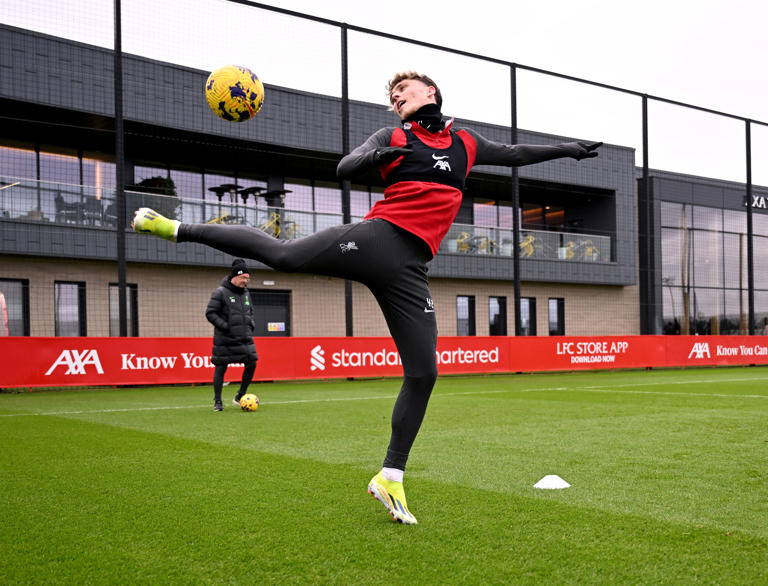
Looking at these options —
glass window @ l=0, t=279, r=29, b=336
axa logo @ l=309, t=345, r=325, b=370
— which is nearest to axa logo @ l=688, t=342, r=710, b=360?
axa logo @ l=309, t=345, r=325, b=370

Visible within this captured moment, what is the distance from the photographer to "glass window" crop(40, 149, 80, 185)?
2027cm

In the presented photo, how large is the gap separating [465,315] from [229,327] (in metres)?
18.5

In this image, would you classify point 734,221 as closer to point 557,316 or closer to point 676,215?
point 676,215

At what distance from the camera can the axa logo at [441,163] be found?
152 inches

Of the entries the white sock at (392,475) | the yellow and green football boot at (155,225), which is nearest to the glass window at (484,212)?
the white sock at (392,475)

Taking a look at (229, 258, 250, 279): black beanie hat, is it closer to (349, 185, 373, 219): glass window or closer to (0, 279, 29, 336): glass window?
(0, 279, 29, 336): glass window

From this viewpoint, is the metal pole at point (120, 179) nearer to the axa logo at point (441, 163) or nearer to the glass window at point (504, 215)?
the axa logo at point (441, 163)

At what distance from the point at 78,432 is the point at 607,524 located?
5811mm

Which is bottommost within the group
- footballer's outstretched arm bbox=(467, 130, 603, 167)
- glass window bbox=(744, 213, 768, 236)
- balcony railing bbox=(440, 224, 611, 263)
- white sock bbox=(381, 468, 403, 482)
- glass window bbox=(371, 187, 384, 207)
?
white sock bbox=(381, 468, 403, 482)

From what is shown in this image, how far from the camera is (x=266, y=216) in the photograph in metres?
21.2

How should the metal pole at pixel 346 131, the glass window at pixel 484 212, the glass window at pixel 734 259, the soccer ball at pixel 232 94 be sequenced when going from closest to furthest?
the soccer ball at pixel 232 94 → the metal pole at pixel 346 131 → the glass window at pixel 484 212 → the glass window at pixel 734 259

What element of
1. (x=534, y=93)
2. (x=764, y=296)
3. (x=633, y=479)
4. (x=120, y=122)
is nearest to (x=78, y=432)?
(x=633, y=479)

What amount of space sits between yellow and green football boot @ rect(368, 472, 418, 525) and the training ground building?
14.7 meters

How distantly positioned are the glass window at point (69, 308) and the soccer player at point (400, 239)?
57.2 feet
